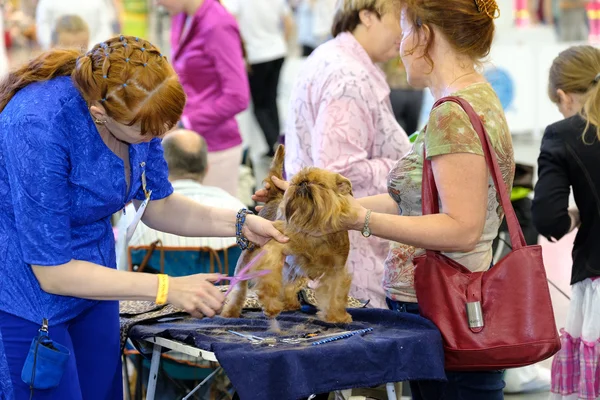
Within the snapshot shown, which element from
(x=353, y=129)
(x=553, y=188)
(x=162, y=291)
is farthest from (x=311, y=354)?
(x=553, y=188)

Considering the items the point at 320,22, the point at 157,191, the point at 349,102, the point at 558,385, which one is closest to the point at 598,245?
the point at 558,385

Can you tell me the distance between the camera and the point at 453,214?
209 cm

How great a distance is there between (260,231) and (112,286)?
46 centimetres

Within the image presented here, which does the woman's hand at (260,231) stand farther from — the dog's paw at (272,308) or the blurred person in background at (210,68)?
the blurred person in background at (210,68)

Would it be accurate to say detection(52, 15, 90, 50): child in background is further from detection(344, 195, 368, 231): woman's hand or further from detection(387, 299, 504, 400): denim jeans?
detection(387, 299, 504, 400): denim jeans

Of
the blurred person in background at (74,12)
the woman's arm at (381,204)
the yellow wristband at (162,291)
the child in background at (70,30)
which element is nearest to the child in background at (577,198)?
the woman's arm at (381,204)

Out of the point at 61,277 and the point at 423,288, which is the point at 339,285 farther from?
the point at 61,277

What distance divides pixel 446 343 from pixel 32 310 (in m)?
1.04

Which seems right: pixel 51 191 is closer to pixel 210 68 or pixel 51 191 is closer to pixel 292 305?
pixel 292 305

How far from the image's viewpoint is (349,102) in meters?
2.96

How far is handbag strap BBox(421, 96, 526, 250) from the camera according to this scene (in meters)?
2.10

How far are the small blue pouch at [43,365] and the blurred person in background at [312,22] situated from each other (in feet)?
27.7

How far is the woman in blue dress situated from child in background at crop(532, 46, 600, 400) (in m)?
1.32

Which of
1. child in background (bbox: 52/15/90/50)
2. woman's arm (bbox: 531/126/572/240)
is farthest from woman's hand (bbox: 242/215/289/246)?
child in background (bbox: 52/15/90/50)
